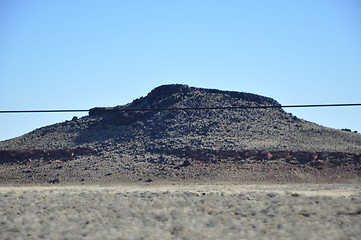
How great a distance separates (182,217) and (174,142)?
173 feet

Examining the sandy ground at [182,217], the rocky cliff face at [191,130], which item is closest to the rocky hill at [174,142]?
the rocky cliff face at [191,130]

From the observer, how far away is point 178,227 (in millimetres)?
27578

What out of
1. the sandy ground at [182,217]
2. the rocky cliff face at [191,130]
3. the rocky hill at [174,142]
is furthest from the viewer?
the rocky cliff face at [191,130]

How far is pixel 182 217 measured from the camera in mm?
30234

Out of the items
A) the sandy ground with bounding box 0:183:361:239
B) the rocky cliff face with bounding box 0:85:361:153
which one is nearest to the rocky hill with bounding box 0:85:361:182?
the rocky cliff face with bounding box 0:85:361:153

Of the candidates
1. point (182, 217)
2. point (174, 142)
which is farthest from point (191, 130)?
point (182, 217)

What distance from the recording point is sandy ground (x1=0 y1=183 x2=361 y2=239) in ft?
87.2

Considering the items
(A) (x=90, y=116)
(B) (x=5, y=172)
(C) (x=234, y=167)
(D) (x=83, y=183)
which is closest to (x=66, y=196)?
(D) (x=83, y=183)

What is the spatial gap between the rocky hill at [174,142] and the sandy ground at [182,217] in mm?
33164

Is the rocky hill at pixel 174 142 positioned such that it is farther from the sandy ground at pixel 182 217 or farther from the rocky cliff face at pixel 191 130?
the sandy ground at pixel 182 217

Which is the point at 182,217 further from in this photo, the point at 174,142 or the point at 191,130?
the point at 191,130

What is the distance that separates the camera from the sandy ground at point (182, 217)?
26.6 metres

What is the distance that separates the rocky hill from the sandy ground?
109ft

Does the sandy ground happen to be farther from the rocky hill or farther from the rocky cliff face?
the rocky cliff face
